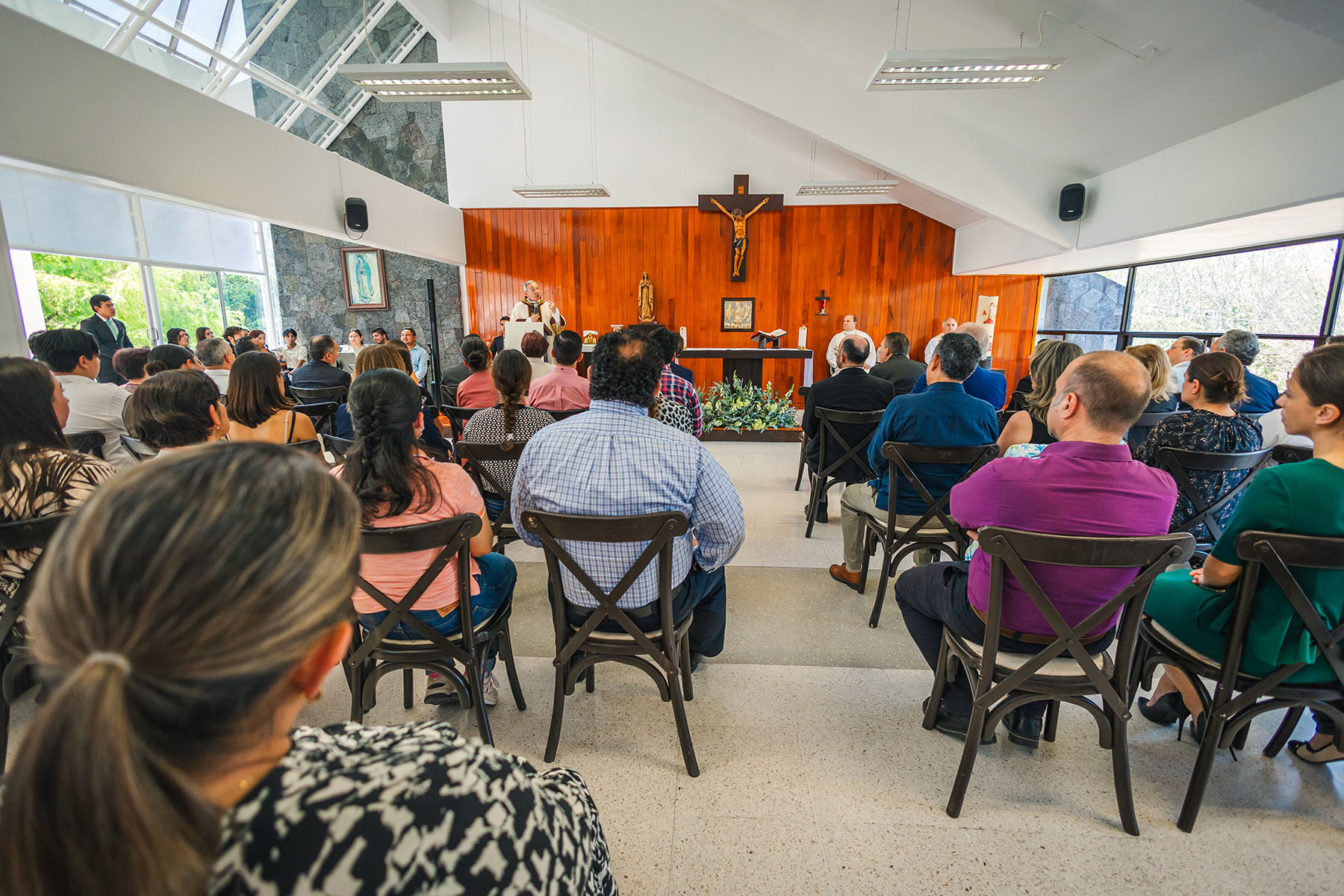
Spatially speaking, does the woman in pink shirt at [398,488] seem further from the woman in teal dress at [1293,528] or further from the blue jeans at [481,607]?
the woman in teal dress at [1293,528]

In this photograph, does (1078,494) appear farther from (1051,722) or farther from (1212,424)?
(1212,424)

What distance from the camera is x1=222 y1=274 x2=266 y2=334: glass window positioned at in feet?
28.2

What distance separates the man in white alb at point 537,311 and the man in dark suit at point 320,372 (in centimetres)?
368

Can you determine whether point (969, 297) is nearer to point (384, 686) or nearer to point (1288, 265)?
point (1288, 265)

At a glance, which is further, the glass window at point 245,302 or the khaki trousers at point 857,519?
the glass window at point 245,302

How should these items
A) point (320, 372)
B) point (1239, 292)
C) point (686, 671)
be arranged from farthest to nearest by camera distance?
point (1239, 292), point (320, 372), point (686, 671)

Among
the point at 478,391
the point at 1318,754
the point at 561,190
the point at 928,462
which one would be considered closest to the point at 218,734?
the point at 928,462

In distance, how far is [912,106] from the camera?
5.82 m

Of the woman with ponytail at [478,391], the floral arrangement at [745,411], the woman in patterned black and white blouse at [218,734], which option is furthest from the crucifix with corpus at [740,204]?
the woman in patterned black and white blouse at [218,734]

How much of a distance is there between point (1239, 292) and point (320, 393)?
7374 millimetres

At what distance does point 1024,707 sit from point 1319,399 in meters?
1.14

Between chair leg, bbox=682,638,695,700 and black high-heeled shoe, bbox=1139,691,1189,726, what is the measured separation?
5.08ft

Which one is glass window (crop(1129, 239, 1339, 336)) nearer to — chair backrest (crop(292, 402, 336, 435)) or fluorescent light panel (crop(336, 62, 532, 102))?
fluorescent light panel (crop(336, 62, 532, 102))

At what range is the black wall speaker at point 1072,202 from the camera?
557 cm
